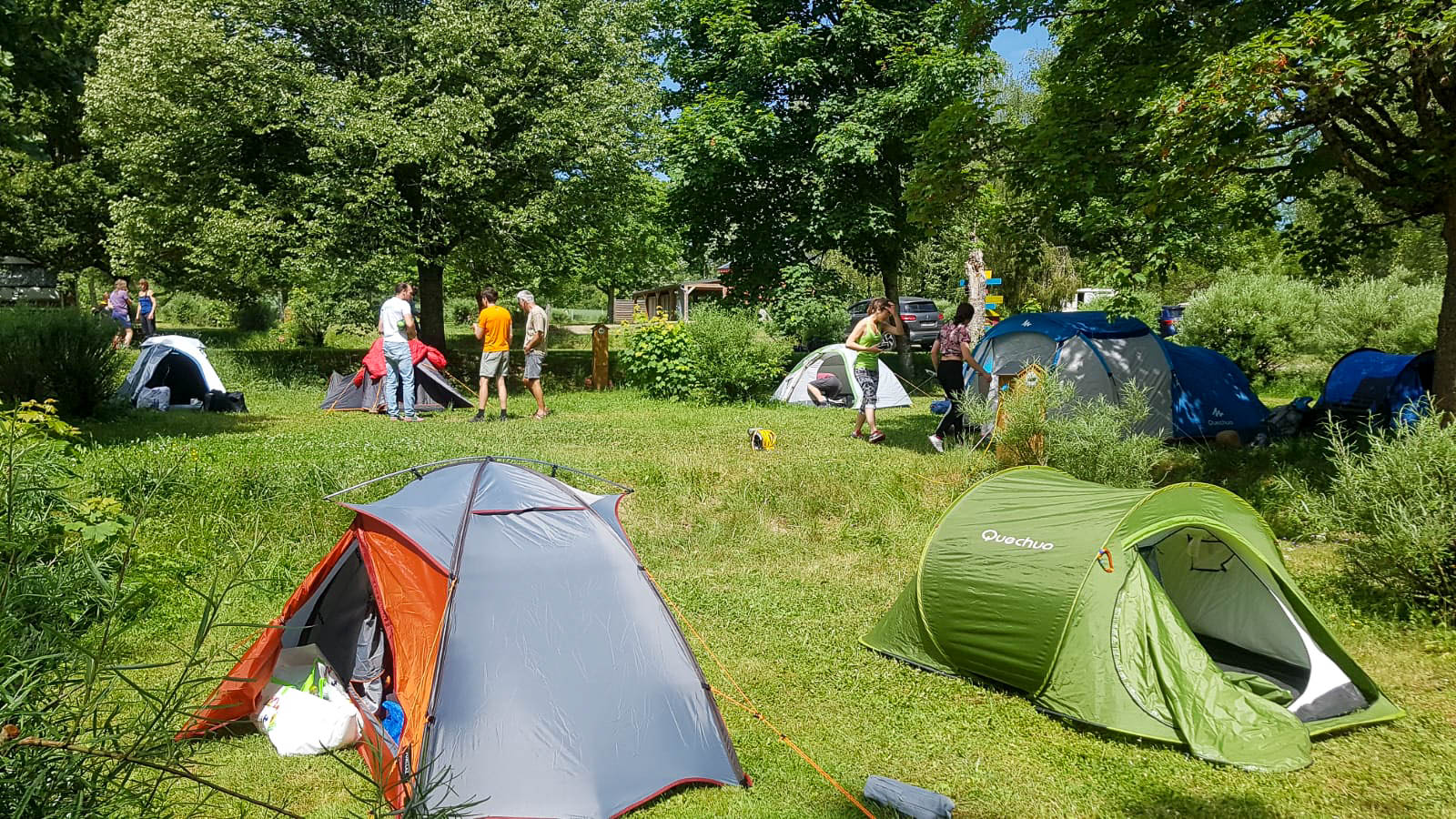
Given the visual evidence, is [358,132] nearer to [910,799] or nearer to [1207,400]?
[1207,400]

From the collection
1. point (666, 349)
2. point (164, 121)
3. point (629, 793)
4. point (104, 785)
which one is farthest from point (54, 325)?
point (104, 785)

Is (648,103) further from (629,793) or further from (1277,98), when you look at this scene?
(629,793)

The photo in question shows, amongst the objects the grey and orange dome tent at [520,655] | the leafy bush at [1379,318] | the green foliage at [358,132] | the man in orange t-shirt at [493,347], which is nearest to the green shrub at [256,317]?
the green foliage at [358,132]

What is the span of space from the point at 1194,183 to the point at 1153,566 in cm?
447

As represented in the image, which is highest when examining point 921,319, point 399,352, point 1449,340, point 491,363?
point 921,319

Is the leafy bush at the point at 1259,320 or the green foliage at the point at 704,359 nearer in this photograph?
the green foliage at the point at 704,359

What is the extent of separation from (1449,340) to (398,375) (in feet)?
38.7

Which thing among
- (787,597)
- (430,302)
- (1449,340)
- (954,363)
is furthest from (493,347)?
(1449,340)

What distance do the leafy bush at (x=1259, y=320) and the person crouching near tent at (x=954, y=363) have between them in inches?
357

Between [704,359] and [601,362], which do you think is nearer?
[704,359]

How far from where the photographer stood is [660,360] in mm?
15430

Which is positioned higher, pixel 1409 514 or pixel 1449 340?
pixel 1449 340

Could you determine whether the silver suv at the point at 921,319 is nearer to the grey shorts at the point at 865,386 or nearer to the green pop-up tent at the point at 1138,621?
A: the grey shorts at the point at 865,386

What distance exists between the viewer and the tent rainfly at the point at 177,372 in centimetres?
1269
